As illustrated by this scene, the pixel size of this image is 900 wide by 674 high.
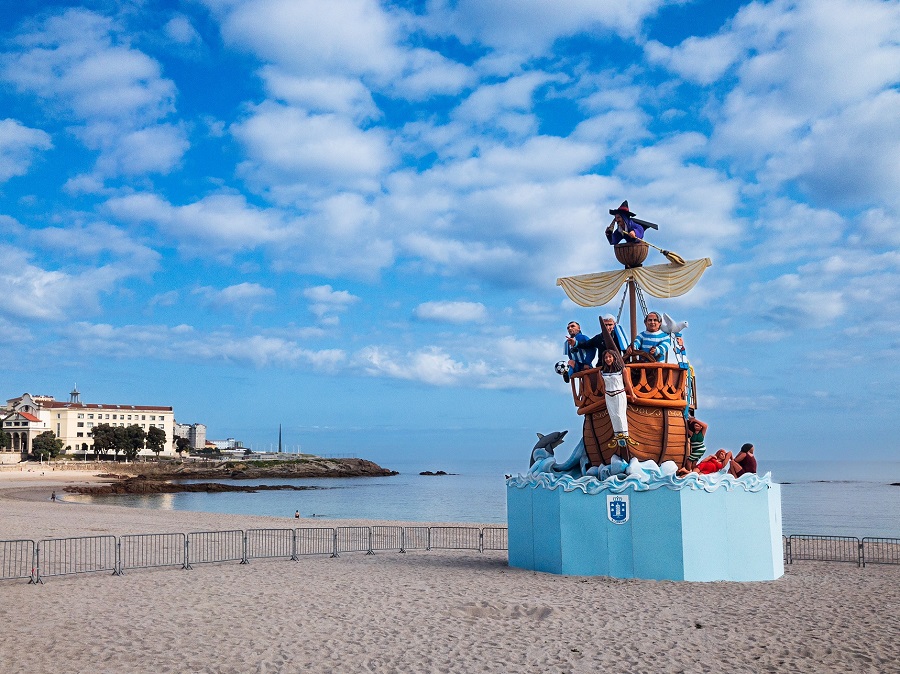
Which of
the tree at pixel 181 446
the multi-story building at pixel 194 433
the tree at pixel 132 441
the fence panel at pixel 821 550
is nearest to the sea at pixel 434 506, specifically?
the fence panel at pixel 821 550

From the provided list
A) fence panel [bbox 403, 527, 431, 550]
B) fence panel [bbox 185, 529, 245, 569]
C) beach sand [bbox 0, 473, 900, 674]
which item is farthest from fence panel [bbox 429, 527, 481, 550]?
beach sand [bbox 0, 473, 900, 674]

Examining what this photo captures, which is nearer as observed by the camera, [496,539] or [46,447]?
[496,539]

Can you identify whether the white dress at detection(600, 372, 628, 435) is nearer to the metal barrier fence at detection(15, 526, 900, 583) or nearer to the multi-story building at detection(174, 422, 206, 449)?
the metal barrier fence at detection(15, 526, 900, 583)

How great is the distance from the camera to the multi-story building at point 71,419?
115688 millimetres

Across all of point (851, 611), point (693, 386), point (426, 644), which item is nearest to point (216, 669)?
point (426, 644)

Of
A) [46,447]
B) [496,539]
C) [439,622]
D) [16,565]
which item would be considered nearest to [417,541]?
[496,539]

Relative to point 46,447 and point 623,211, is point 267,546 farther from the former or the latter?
point 46,447

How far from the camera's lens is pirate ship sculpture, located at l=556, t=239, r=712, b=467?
17.1 m

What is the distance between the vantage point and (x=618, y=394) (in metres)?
16.9

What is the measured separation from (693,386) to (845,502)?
188 ft

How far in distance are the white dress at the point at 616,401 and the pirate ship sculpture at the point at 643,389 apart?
168 millimetres

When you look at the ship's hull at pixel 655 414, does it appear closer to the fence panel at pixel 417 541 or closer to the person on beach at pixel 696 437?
the person on beach at pixel 696 437

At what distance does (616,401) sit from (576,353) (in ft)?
6.32

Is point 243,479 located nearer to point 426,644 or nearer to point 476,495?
point 476,495
